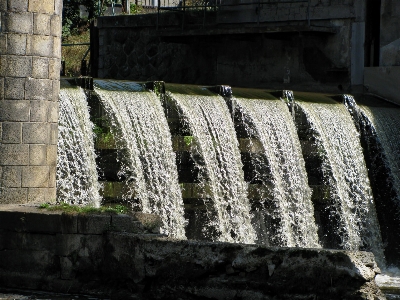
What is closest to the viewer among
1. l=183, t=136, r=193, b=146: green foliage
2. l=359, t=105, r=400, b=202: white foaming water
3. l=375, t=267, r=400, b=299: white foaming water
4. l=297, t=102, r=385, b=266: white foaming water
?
l=375, t=267, r=400, b=299: white foaming water

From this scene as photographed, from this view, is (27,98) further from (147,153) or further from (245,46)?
(245,46)

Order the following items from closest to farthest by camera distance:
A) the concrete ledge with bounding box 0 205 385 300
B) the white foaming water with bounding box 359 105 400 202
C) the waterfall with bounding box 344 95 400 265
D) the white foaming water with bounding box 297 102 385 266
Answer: the concrete ledge with bounding box 0 205 385 300, the white foaming water with bounding box 297 102 385 266, the waterfall with bounding box 344 95 400 265, the white foaming water with bounding box 359 105 400 202

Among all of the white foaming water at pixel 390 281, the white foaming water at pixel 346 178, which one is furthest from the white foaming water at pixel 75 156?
the white foaming water at pixel 346 178

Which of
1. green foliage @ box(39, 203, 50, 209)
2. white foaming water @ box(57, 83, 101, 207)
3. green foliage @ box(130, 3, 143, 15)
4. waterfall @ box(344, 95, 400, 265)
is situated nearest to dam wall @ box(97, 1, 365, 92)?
waterfall @ box(344, 95, 400, 265)

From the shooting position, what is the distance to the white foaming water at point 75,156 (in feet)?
46.6

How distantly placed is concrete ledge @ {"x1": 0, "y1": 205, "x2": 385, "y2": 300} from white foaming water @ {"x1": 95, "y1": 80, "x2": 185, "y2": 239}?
355 centimetres

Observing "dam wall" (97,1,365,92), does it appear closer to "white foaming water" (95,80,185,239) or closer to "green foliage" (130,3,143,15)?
"green foliage" (130,3,143,15)

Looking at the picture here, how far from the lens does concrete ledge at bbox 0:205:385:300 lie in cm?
948

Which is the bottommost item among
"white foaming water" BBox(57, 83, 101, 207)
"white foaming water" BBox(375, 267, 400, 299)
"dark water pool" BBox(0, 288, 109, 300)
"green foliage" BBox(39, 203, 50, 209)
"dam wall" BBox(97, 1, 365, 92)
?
"white foaming water" BBox(375, 267, 400, 299)

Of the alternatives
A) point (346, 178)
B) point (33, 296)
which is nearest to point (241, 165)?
point (346, 178)

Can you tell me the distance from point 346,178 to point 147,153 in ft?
14.8

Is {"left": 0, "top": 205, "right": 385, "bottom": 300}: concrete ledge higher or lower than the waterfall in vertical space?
lower

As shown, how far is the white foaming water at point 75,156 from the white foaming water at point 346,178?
4.95 metres

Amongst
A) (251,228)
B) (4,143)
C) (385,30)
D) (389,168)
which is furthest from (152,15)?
(4,143)
